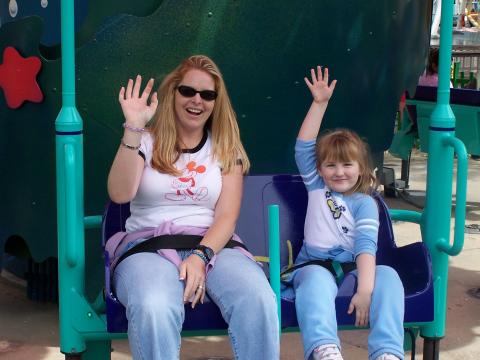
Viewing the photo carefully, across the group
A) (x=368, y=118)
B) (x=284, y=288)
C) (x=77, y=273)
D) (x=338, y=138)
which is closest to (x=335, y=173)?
(x=338, y=138)

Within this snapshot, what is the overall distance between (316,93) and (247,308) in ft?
2.67

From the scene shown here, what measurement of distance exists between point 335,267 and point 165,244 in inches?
Answer: 22.2

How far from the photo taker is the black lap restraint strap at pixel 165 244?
8.05 feet

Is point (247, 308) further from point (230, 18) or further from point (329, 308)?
point (230, 18)

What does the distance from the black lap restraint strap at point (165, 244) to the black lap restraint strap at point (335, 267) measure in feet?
1.20

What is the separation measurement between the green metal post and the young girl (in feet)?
2.21

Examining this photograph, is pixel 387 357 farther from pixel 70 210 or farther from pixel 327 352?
pixel 70 210

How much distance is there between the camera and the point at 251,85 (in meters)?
3.55

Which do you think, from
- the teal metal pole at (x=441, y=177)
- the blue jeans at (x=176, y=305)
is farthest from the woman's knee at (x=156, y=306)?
the teal metal pole at (x=441, y=177)

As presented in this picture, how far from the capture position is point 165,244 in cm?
247

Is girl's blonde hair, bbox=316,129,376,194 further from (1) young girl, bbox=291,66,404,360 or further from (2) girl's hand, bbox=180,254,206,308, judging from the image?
(2) girl's hand, bbox=180,254,206,308

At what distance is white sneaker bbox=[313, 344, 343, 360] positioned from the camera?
2334 millimetres

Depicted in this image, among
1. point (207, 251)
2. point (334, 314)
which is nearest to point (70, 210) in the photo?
point (207, 251)

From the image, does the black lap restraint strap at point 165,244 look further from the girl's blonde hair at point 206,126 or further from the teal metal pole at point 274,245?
the teal metal pole at point 274,245
